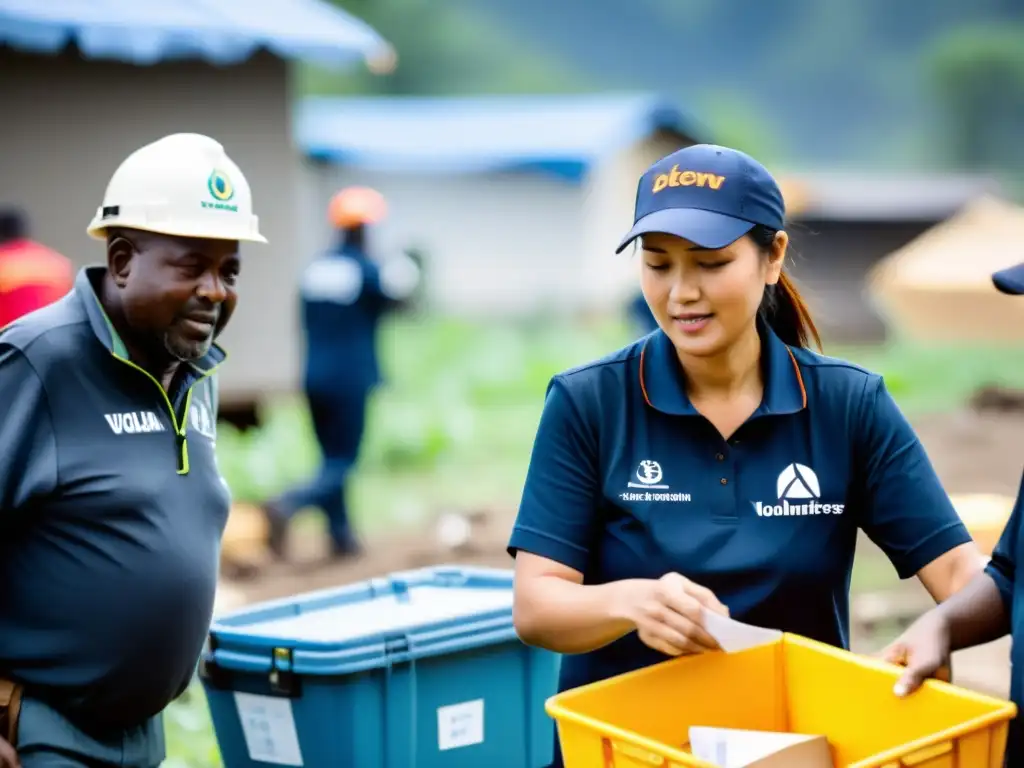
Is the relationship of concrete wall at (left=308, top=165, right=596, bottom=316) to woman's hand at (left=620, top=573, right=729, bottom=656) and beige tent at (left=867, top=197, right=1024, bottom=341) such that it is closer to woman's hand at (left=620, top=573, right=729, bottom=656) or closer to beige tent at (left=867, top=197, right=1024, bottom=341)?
beige tent at (left=867, top=197, right=1024, bottom=341)

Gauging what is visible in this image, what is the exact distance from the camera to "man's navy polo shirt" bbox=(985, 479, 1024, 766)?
2658 mm

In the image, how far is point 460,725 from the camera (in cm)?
384

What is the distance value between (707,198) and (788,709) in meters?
0.98

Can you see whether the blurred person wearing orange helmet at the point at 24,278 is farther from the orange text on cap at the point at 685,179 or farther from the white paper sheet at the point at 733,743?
the white paper sheet at the point at 733,743

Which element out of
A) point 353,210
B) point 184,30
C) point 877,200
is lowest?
point 353,210

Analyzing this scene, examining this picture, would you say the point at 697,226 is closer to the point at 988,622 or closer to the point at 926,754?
the point at 988,622

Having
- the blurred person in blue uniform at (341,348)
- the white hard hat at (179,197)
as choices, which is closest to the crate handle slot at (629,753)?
the white hard hat at (179,197)

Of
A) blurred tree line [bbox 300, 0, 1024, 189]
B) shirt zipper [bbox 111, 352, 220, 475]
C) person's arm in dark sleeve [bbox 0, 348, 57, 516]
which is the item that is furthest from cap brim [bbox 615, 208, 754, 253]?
blurred tree line [bbox 300, 0, 1024, 189]

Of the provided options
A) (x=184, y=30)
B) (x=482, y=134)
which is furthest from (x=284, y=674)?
(x=482, y=134)

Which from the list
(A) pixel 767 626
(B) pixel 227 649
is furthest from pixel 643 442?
(B) pixel 227 649

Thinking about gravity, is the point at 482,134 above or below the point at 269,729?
above

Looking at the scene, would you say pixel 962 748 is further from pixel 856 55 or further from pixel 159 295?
pixel 856 55

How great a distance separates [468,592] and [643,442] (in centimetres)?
147

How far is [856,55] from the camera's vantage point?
4250 inches
